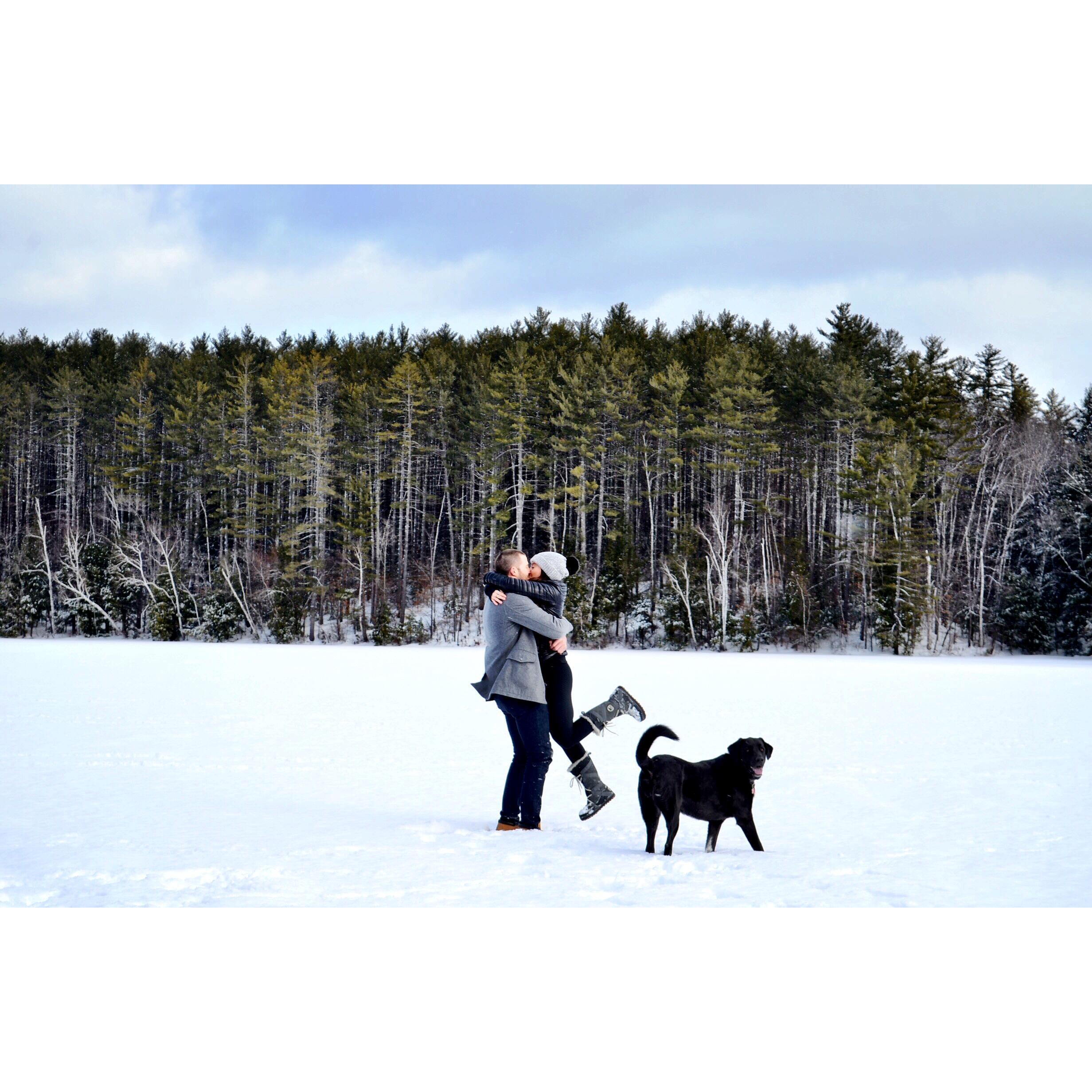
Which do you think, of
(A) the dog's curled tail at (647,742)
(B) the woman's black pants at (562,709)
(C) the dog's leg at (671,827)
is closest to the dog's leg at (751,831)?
(C) the dog's leg at (671,827)

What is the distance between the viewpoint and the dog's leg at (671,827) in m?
4.54

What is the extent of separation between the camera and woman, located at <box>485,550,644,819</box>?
5.07m

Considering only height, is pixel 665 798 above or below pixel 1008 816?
above

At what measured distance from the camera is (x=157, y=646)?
2933 centimetres

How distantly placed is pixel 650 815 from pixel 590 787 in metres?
0.66

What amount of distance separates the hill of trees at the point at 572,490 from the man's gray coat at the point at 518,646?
26.1 metres

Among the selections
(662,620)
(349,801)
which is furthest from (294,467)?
(349,801)

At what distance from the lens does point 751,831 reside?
470 centimetres

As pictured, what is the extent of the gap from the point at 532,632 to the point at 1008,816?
313cm

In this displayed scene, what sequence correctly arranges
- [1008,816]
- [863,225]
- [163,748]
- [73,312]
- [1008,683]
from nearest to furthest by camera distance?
1. [1008,816]
2. [163,748]
3. [1008,683]
4. [863,225]
5. [73,312]

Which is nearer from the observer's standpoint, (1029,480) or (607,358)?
(1029,480)

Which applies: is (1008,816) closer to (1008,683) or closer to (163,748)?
(163,748)

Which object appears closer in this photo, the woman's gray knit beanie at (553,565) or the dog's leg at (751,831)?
the dog's leg at (751,831)

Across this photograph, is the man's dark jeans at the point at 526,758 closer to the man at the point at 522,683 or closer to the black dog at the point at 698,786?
the man at the point at 522,683
